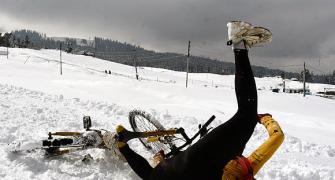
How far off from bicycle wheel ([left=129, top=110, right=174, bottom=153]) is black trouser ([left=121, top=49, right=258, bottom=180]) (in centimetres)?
276

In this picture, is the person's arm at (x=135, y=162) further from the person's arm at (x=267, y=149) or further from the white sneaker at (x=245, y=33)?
the white sneaker at (x=245, y=33)

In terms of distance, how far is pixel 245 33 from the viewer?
3.52 meters

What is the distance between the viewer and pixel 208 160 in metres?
3.66

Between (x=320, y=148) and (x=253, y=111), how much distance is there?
6.51 meters

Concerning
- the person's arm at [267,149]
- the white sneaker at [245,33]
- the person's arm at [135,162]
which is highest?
the white sneaker at [245,33]

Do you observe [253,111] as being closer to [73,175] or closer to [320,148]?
[73,175]

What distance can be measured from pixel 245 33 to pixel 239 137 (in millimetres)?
929

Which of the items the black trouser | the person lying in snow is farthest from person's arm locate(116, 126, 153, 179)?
the person lying in snow

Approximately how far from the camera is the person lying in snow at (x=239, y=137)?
3.43 meters

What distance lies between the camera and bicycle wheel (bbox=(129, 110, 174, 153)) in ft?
22.0

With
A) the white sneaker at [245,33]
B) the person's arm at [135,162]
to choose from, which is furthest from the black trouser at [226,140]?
the person's arm at [135,162]

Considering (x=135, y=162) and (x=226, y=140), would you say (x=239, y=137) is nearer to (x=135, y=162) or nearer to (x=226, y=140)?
(x=226, y=140)

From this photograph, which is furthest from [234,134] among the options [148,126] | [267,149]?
[148,126]

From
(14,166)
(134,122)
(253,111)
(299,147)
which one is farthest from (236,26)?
(299,147)
